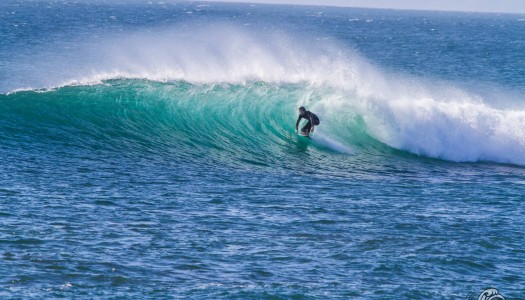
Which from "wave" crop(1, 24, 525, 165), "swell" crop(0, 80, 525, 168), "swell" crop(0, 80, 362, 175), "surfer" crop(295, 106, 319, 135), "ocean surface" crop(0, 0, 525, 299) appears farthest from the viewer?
"wave" crop(1, 24, 525, 165)

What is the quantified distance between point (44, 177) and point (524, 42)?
326ft

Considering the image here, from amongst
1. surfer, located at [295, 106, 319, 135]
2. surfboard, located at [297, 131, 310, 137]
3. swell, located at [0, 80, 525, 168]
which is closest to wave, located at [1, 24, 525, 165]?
swell, located at [0, 80, 525, 168]

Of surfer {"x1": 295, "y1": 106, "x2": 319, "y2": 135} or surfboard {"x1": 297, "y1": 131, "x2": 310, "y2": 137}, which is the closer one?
surfer {"x1": 295, "y1": 106, "x2": 319, "y2": 135}

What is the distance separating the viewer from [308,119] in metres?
27.0

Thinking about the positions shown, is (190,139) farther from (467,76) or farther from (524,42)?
(524,42)

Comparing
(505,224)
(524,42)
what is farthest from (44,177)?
(524,42)

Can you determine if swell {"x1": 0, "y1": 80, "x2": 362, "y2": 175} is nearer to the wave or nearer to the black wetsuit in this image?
the wave

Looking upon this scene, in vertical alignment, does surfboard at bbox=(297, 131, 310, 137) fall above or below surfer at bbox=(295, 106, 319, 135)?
below

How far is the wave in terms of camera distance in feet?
90.5

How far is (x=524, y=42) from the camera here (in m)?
111

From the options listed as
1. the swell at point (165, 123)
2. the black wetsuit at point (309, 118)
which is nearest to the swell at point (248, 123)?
the swell at point (165, 123)

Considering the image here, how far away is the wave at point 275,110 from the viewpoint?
27.6 meters

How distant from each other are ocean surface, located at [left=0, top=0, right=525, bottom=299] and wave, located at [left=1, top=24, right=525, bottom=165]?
75 mm

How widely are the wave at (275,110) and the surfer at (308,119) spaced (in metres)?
0.52
